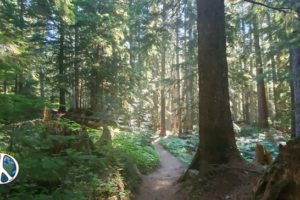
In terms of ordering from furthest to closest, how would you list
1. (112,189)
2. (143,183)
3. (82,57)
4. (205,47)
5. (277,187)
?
(82,57), (143,183), (205,47), (112,189), (277,187)

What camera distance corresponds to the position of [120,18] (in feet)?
44.8

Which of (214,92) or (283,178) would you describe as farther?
(214,92)

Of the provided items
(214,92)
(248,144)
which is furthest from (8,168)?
(248,144)

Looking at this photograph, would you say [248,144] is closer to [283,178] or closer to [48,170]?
[283,178]

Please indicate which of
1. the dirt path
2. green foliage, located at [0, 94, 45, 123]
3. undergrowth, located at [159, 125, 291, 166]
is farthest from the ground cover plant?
undergrowth, located at [159, 125, 291, 166]

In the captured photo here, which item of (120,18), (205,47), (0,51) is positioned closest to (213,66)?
(205,47)

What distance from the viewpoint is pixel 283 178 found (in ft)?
8.40

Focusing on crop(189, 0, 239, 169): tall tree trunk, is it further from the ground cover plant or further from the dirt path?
the ground cover plant

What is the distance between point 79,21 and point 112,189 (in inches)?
469

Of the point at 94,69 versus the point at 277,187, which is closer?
the point at 277,187

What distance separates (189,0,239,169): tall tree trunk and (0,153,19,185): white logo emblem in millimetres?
4310

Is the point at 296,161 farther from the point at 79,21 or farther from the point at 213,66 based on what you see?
the point at 79,21

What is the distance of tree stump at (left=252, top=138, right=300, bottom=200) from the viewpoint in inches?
97.5

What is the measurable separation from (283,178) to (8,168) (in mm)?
3474
